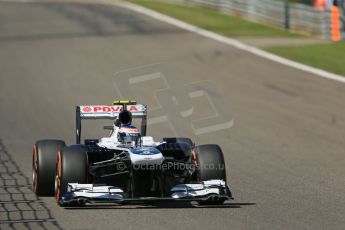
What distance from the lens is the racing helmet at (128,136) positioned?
12.2 meters

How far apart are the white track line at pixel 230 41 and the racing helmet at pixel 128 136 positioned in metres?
14.1

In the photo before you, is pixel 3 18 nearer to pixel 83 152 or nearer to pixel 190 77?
pixel 190 77

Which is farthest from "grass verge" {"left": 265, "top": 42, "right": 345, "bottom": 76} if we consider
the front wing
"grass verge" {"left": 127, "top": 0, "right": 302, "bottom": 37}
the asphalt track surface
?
the front wing

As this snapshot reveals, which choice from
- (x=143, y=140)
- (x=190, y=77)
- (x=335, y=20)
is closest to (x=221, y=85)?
(x=190, y=77)

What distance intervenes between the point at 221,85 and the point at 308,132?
6.44 meters

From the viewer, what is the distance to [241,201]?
40.1 feet

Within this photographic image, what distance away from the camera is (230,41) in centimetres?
3247

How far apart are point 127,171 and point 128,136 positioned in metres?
0.68

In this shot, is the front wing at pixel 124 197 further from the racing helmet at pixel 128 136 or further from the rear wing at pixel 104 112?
the rear wing at pixel 104 112
